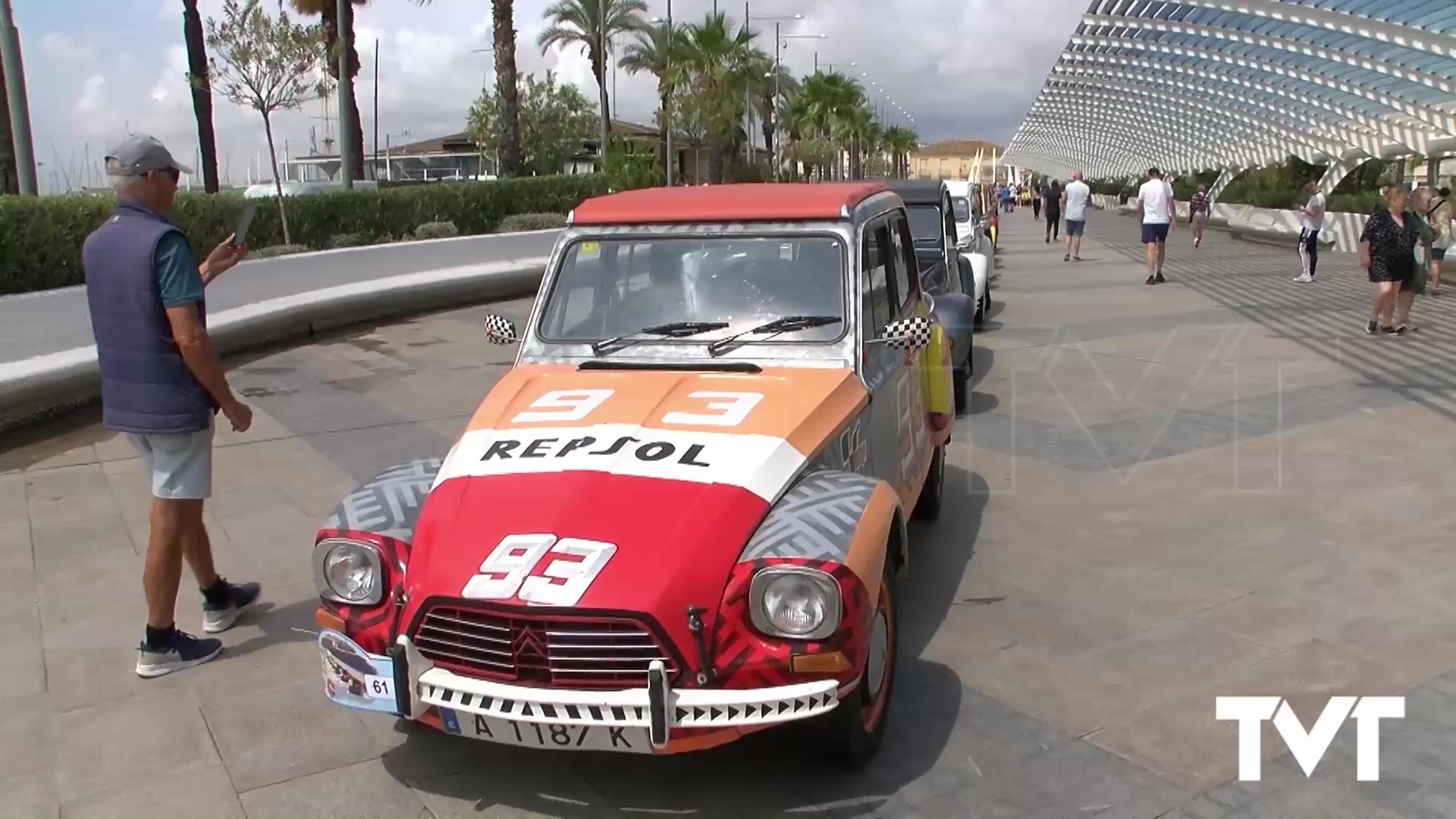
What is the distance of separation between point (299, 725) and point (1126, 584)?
375 cm

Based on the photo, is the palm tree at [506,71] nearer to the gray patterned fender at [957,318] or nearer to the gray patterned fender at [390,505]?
the gray patterned fender at [957,318]

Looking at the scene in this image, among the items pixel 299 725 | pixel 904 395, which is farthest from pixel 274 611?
pixel 904 395

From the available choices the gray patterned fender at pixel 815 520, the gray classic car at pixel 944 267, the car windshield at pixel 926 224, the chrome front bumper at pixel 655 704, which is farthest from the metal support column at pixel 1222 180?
the chrome front bumper at pixel 655 704

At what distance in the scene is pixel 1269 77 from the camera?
116ft

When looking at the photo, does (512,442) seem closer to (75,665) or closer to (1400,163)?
(75,665)

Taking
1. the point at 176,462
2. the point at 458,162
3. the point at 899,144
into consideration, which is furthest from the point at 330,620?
the point at 899,144

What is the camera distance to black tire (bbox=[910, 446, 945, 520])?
21.2 feet

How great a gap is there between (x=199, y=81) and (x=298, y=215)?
4358mm

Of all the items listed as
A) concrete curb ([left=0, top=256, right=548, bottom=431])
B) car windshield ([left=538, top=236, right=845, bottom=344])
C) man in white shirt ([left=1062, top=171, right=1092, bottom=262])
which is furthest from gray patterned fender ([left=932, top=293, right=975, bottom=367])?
man in white shirt ([left=1062, top=171, right=1092, bottom=262])

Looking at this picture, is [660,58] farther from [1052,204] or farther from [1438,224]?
[1438,224]

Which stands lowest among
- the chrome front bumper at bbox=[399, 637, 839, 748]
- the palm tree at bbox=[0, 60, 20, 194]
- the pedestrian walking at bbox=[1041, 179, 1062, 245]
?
the chrome front bumper at bbox=[399, 637, 839, 748]

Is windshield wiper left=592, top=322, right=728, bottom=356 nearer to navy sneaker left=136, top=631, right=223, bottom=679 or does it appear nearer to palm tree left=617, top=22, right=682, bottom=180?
navy sneaker left=136, top=631, right=223, bottom=679

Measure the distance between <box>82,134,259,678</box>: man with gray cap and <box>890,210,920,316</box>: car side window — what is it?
306 centimetres

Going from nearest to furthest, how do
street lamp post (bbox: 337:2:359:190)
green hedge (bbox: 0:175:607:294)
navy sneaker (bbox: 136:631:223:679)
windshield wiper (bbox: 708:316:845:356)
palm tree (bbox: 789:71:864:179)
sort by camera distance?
navy sneaker (bbox: 136:631:223:679) < windshield wiper (bbox: 708:316:845:356) < green hedge (bbox: 0:175:607:294) < street lamp post (bbox: 337:2:359:190) < palm tree (bbox: 789:71:864:179)
